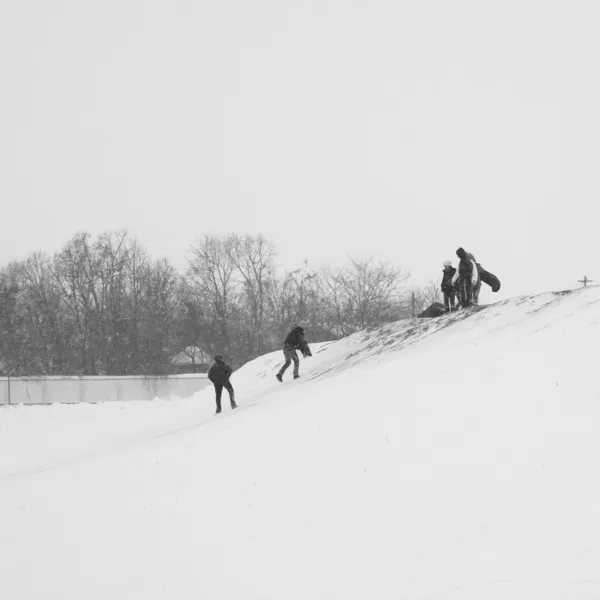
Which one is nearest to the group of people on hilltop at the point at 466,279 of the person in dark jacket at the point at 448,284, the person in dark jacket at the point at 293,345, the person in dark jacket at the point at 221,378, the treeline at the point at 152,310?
the person in dark jacket at the point at 448,284

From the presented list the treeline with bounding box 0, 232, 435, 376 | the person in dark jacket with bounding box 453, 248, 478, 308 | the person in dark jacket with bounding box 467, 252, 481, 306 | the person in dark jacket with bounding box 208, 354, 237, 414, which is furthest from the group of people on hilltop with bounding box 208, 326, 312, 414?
the treeline with bounding box 0, 232, 435, 376

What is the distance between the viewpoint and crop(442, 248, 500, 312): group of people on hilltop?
20.7 metres

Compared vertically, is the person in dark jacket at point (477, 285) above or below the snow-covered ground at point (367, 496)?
above

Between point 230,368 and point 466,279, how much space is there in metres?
6.96

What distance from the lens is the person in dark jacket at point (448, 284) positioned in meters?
21.9

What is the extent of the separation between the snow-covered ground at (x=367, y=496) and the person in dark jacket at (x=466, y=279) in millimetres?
4452

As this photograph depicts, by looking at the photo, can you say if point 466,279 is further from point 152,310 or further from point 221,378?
point 152,310

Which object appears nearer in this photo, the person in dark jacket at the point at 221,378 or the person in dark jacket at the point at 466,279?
the person in dark jacket at the point at 466,279

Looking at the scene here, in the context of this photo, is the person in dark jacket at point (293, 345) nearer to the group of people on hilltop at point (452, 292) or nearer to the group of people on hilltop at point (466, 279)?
the group of people on hilltop at point (452, 292)

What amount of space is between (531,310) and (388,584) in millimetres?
11050

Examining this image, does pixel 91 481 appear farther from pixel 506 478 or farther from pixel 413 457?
pixel 506 478

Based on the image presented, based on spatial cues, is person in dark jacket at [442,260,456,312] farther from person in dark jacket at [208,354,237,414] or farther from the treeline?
the treeline

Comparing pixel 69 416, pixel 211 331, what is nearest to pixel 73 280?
pixel 211 331

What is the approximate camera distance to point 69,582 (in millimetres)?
9664
